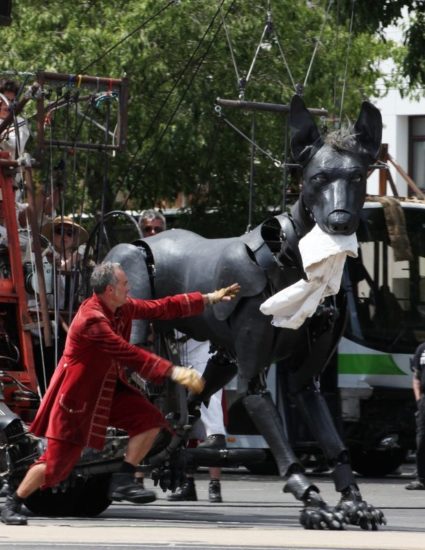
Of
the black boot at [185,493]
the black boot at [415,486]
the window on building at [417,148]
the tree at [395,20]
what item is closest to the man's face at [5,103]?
the black boot at [185,493]

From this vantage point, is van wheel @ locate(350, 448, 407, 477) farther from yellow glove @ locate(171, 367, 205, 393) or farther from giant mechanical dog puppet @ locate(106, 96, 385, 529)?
yellow glove @ locate(171, 367, 205, 393)

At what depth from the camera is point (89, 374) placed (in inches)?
444

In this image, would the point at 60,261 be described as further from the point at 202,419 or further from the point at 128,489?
the point at 128,489

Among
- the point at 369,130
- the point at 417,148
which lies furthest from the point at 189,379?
the point at 417,148

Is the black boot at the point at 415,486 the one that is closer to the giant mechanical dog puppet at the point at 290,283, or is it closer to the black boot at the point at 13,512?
the giant mechanical dog puppet at the point at 290,283

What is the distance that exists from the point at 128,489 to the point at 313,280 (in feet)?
5.50

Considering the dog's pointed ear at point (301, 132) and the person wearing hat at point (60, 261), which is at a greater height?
the dog's pointed ear at point (301, 132)

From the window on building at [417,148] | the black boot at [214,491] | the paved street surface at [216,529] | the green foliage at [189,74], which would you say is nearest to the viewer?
the paved street surface at [216,529]

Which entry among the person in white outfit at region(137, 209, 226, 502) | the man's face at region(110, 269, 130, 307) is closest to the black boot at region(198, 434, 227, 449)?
the person in white outfit at region(137, 209, 226, 502)

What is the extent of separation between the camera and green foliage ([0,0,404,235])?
915 inches

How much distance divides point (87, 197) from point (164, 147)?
1.20 metres

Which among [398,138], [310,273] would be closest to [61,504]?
[310,273]

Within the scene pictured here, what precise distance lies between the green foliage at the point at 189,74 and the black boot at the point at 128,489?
37.0 feet

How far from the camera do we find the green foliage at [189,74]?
23250 millimetres
